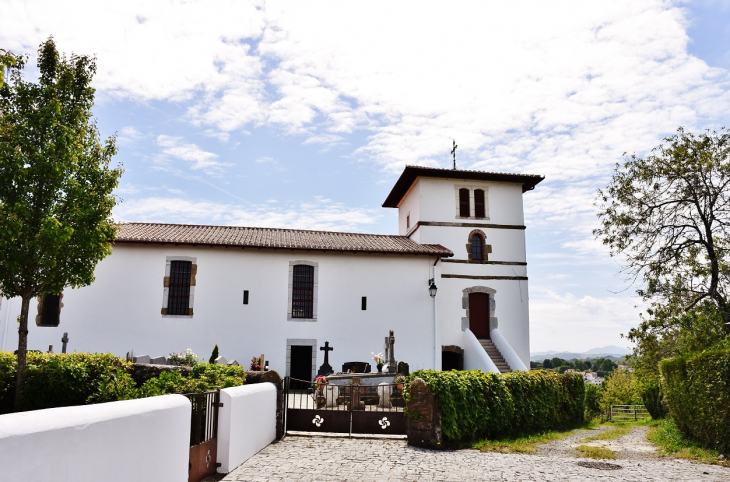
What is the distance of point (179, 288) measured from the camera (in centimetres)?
2006

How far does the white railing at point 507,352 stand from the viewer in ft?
67.7

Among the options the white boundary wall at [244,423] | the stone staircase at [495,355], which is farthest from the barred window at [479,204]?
the white boundary wall at [244,423]

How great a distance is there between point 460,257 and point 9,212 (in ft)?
57.4

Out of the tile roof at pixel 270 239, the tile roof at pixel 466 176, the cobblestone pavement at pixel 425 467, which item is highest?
the tile roof at pixel 466 176

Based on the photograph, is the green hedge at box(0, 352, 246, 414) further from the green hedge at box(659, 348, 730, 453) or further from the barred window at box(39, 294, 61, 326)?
the barred window at box(39, 294, 61, 326)

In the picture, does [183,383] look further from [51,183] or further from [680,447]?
[680,447]

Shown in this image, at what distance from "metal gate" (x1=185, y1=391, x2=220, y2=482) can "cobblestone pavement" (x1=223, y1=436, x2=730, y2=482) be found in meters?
0.36

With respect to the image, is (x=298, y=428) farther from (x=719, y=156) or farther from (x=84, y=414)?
(x=719, y=156)

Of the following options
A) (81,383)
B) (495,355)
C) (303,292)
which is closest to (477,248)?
(495,355)

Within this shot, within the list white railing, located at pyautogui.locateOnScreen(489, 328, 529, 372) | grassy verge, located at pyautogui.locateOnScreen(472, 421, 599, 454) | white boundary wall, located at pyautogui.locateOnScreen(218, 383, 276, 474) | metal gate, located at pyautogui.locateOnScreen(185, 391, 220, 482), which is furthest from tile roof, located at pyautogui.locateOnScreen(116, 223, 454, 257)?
metal gate, located at pyautogui.locateOnScreen(185, 391, 220, 482)

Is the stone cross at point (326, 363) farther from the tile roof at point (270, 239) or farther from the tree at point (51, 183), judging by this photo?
the tree at point (51, 183)

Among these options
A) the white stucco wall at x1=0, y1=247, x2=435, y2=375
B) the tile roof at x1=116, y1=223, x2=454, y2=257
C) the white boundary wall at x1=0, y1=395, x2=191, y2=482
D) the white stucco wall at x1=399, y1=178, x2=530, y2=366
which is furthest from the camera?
the white stucco wall at x1=399, y1=178, x2=530, y2=366

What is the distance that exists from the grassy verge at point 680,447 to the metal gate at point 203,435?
786 cm

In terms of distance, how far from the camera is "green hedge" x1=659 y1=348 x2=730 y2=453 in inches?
344
